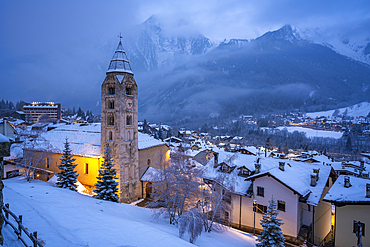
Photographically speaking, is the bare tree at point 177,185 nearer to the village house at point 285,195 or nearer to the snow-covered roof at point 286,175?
the village house at point 285,195

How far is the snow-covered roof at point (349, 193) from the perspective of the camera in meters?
17.4

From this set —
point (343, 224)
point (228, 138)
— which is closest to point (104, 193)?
point (343, 224)

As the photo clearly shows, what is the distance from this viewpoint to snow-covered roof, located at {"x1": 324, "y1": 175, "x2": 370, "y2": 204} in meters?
17.4

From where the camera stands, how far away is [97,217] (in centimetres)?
1546

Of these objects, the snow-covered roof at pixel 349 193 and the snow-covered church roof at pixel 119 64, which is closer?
the snow-covered roof at pixel 349 193

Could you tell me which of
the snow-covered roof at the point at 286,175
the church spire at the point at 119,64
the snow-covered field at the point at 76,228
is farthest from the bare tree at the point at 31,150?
the snow-covered roof at the point at 286,175

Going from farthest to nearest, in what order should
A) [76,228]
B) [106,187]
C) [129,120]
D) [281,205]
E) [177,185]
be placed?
[129,120] → [106,187] → [281,205] → [177,185] → [76,228]

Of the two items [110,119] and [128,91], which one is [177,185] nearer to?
[110,119]

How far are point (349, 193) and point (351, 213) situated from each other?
166 cm

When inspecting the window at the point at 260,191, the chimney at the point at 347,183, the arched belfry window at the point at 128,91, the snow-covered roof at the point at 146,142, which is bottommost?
the window at the point at 260,191

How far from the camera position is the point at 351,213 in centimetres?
1789

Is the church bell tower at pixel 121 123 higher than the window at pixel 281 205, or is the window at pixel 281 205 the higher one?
the church bell tower at pixel 121 123

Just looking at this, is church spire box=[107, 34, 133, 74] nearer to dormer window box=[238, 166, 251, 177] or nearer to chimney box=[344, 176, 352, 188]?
dormer window box=[238, 166, 251, 177]

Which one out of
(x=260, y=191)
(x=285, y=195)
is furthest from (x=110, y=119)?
(x=285, y=195)
